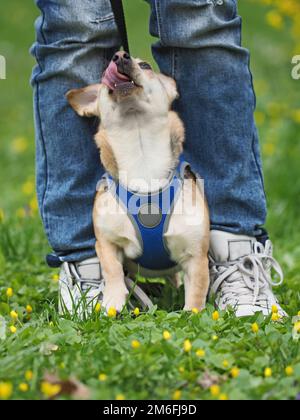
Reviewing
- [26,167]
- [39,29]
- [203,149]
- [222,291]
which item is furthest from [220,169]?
[26,167]

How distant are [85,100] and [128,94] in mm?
168

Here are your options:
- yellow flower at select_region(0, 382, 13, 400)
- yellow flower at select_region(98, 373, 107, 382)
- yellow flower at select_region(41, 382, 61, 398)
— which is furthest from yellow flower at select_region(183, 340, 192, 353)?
yellow flower at select_region(0, 382, 13, 400)

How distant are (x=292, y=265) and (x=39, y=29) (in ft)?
5.25

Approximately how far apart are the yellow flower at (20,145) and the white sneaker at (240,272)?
3429mm

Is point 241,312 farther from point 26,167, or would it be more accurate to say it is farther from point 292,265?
point 26,167

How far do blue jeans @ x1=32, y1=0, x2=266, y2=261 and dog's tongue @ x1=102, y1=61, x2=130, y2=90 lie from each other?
0.18 meters

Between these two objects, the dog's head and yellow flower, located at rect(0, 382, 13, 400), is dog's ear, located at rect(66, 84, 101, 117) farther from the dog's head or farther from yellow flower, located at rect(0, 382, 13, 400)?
yellow flower, located at rect(0, 382, 13, 400)

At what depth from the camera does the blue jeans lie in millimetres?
2711

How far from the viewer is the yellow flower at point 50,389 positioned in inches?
71.6

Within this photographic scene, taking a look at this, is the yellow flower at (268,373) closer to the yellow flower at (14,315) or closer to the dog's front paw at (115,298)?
the dog's front paw at (115,298)

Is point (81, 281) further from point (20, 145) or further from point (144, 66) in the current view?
point (20, 145)

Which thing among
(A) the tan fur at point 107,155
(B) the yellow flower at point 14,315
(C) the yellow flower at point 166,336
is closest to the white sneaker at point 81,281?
(B) the yellow flower at point 14,315

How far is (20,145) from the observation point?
6.08 metres

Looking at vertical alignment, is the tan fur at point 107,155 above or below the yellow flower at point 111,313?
above
